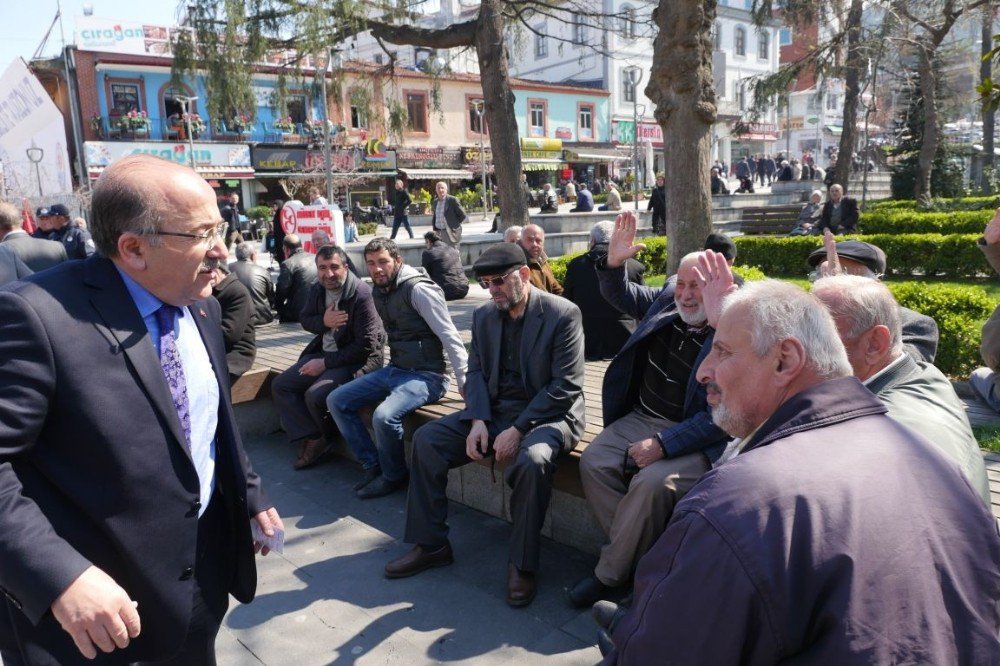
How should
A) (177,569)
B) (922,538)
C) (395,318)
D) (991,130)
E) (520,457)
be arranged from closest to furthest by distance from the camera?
(922,538)
(177,569)
(520,457)
(395,318)
(991,130)

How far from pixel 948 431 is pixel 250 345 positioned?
193 inches

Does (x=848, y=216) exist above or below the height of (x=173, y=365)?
below

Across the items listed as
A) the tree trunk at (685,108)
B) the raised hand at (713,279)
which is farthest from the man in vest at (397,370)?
the tree trunk at (685,108)

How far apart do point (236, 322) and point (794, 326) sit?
4.78 metres

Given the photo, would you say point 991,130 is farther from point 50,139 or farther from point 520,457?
point 50,139

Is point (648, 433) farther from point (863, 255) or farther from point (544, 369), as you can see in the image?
point (863, 255)

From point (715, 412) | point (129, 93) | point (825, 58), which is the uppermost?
point (129, 93)

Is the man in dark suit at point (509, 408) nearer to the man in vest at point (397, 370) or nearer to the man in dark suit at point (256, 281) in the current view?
the man in vest at point (397, 370)

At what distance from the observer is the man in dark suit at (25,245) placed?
5.76 meters

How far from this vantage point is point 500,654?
3059 millimetres

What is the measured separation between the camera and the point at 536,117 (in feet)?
139

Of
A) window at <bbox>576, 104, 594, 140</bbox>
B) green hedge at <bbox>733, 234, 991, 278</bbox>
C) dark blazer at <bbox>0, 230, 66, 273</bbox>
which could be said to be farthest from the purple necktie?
window at <bbox>576, 104, 594, 140</bbox>

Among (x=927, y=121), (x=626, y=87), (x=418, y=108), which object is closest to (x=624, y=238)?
(x=927, y=121)

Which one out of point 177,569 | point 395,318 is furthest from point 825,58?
point 177,569
